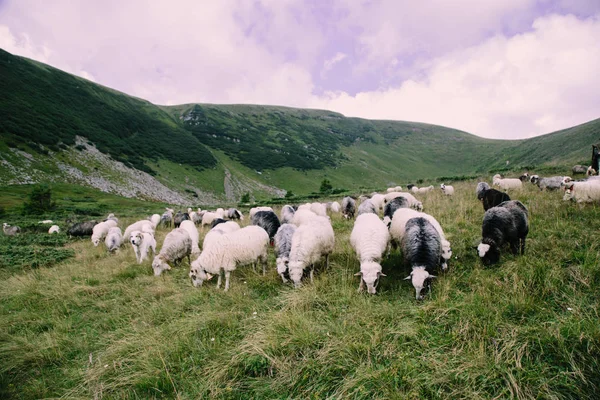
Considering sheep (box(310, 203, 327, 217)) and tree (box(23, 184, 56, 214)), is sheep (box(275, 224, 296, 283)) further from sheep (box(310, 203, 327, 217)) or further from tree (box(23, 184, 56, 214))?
tree (box(23, 184, 56, 214))

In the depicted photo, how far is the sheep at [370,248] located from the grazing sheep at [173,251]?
22.8 feet

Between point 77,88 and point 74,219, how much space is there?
103758 mm

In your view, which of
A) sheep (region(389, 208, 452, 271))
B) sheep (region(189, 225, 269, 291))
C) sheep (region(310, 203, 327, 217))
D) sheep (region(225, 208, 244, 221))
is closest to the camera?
sheep (region(389, 208, 452, 271))

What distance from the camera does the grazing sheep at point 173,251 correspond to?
30.8 ft

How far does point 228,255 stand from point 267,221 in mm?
4404

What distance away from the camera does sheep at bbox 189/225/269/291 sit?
7793 mm

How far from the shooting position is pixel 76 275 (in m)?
9.22

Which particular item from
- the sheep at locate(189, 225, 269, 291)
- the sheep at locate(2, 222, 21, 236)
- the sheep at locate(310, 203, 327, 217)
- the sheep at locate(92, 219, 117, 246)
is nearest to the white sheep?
the sheep at locate(189, 225, 269, 291)

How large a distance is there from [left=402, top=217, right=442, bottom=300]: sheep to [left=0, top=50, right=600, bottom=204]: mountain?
35589 millimetres

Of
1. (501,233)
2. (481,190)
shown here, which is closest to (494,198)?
(481,190)

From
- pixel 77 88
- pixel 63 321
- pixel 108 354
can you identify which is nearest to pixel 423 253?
pixel 108 354

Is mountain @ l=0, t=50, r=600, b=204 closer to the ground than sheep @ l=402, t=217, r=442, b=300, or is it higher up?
higher up

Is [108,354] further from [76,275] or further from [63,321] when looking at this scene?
[76,275]

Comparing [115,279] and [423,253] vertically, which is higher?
[423,253]
